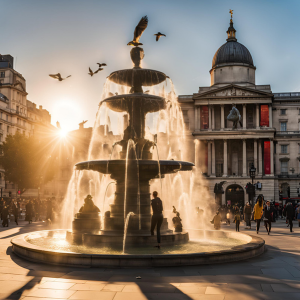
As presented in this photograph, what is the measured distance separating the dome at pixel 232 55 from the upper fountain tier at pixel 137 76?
193 feet

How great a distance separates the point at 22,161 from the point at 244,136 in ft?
116

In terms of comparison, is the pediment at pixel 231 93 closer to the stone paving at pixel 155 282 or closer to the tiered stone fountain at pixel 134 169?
the tiered stone fountain at pixel 134 169

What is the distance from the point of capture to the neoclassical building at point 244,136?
61781 millimetres

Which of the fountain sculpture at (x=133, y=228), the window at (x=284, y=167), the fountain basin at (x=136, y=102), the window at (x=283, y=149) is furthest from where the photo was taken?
the window at (x=283, y=149)

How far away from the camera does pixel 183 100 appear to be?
217 feet

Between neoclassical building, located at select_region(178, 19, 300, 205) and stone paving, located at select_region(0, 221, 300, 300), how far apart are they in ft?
175

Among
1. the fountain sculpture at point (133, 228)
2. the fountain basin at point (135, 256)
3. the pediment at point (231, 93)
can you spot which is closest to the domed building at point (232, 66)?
the pediment at point (231, 93)

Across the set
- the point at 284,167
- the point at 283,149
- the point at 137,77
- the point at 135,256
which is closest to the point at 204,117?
the point at 283,149

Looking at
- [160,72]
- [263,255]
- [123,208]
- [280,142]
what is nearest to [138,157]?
[123,208]

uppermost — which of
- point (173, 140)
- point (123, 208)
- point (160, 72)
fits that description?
point (173, 140)

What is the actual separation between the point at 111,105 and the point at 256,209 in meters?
7.81

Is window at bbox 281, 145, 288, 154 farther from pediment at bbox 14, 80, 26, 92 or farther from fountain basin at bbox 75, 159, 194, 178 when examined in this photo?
fountain basin at bbox 75, 159, 194, 178

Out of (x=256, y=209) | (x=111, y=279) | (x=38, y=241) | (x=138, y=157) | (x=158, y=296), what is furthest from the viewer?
(x=256, y=209)

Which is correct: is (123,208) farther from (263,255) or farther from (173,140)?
(173,140)
